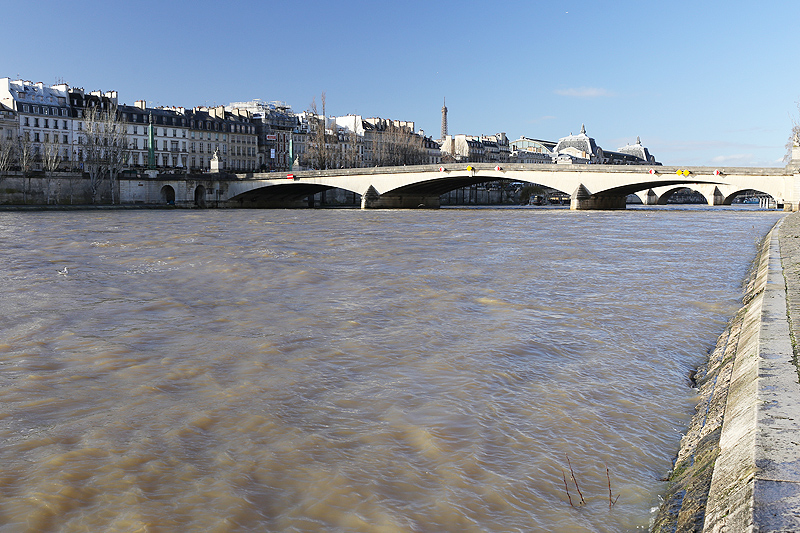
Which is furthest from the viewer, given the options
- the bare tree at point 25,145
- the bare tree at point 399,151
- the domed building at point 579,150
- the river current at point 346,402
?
the domed building at point 579,150

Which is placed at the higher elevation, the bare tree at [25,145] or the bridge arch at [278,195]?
the bare tree at [25,145]

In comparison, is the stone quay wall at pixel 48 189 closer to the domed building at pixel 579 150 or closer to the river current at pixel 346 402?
the river current at pixel 346 402

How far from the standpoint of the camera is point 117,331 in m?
6.63

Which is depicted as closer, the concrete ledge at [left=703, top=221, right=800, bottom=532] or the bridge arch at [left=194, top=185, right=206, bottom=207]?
the concrete ledge at [left=703, top=221, right=800, bottom=532]

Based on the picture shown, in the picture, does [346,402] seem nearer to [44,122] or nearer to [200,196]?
[200,196]

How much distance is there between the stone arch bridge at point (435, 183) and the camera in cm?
3762

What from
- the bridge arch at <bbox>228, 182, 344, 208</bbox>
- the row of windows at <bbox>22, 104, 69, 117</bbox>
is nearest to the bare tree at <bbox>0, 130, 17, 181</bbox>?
the row of windows at <bbox>22, 104, 69, 117</bbox>

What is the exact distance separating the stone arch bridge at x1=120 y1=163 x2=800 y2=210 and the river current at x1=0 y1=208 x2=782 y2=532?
30594mm

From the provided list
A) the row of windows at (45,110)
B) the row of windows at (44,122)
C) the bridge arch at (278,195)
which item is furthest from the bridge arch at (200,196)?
the row of windows at (45,110)

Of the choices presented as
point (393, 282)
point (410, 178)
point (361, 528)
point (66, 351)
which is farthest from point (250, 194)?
point (361, 528)

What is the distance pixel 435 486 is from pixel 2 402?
280 cm

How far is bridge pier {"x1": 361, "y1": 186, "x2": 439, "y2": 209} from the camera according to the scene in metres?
47.2

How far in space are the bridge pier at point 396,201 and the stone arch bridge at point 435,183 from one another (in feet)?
0.21

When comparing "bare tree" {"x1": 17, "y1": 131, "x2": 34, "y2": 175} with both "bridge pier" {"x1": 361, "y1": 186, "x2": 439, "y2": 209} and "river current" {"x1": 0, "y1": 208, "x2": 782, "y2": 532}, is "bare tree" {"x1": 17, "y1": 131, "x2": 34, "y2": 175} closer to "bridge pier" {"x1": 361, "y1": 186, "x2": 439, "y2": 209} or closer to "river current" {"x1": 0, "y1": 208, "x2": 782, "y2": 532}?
"bridge pier" {"x1": 361, "y1": 186, "x2": 439, "y2": 209}
